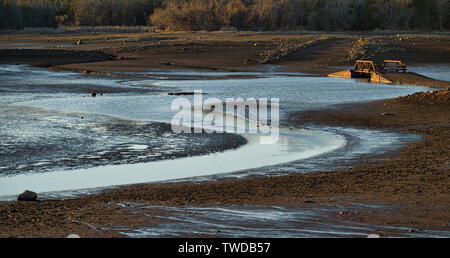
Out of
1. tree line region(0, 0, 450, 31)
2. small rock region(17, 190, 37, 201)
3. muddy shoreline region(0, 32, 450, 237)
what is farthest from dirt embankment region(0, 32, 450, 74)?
small rock region(17, 190, 37, 201)

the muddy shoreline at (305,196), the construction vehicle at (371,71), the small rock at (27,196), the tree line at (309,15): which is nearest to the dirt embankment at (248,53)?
the construction vehicle at (371,71)

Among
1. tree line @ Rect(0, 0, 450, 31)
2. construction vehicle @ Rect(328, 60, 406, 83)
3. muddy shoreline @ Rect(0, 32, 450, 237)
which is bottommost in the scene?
Result: construction vehicle @ Rect(328, 60, 406, 83)

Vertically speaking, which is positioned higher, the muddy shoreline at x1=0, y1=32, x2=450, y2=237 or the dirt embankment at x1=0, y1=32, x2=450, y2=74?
the muddy shoreline at x1=0, y1=32, x2=450, y2=237

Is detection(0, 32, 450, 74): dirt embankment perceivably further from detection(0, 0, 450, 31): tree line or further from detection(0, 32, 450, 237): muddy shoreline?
detection(0, 32, 450, 237): muddy shoreline

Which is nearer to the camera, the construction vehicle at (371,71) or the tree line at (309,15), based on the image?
the construction vehicle at (371,71)

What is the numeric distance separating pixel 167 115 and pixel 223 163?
7.61m

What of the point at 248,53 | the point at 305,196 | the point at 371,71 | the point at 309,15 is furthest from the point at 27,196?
the point at 309,15

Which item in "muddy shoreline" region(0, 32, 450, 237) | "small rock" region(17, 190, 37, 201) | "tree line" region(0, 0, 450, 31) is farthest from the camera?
"tree line" region(0, 0, 450, 31)

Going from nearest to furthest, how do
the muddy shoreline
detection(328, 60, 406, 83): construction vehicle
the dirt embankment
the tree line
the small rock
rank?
1. the muddy shoreline
2. the small rock
3. detection(328, 60, 406, 83): construction vehicle
4. the dirt embankment
5. the tree line

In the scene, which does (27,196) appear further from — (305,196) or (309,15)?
(309,15)

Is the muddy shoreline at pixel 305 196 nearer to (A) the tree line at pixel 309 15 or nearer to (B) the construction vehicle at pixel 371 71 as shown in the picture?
(B) the construction vehicle at pixel 371 71

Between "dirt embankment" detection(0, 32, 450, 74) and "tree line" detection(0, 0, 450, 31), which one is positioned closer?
"dirt embankment" detection(0, 32, 450, 74)

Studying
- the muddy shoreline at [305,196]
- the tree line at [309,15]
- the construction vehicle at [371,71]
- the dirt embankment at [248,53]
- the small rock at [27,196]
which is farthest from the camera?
the tree line at [309,15]

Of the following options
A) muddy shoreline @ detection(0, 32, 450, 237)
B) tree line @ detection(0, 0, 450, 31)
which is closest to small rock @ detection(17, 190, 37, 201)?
muddy shoreline @ detection(0, 32, 450, 237)
